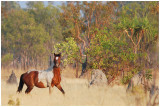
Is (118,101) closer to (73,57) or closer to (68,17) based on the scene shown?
(73,57)

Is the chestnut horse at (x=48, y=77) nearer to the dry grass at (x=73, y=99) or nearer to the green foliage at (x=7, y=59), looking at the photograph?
the dry grass at (x=73, y=99)

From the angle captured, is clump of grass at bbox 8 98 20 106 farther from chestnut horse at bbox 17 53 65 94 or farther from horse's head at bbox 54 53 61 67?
horse's head at bbox 54 53 61 67

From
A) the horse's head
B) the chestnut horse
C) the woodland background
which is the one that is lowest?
the chestnut horse

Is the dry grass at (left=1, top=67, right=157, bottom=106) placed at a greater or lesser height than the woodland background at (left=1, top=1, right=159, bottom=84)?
lesser

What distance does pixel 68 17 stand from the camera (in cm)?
3641

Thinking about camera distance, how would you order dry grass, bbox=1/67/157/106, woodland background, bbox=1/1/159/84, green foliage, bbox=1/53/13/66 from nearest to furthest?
1. dry grass, bbox=1/67/157/106
2. woodland background, bbox=1/1/159/84
3. green foliage, bbox=1/53/13/66

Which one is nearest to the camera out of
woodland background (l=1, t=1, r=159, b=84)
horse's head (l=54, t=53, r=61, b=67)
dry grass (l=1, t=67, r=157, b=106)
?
dry grass (l=1, t=67, r=157, b=106)

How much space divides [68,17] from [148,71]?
14608mm

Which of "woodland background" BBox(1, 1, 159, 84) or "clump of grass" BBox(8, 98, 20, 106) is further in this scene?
"woodland background" BBox(1, 1, 159, 84)

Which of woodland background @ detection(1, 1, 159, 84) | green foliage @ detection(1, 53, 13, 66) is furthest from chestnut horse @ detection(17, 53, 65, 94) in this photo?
green foliage @ detection(1, 53, 13, 66)

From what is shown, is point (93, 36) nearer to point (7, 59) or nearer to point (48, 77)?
point (48, 77)

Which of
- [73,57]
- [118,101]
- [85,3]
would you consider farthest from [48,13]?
[118,101]

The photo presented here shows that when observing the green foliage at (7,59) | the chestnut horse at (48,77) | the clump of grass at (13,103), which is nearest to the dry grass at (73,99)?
the clump of grass at (13,103)

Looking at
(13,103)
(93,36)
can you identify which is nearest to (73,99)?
(13,103)
